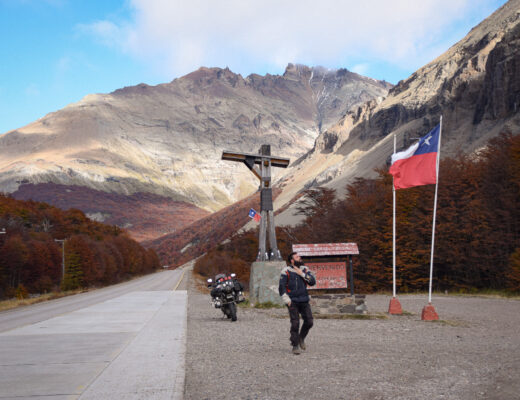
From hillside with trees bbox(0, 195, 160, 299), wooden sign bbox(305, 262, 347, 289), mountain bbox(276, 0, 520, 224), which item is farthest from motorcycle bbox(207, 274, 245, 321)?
mountain bbox(276, 0, 520, 224)

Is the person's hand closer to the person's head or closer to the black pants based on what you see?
the person's head

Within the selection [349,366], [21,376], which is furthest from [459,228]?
[21,376]

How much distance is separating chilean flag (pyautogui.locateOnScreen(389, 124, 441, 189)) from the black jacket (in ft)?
20.7

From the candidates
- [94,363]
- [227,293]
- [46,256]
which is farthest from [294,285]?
[46,256]

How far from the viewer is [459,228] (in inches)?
1271

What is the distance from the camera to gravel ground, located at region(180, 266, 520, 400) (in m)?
6.30

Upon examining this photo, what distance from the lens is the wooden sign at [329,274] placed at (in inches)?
685

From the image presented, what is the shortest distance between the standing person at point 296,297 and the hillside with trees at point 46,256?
47.2 metres

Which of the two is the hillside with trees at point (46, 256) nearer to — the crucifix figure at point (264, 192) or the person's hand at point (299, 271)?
the crucifix figure at point (264, 192)

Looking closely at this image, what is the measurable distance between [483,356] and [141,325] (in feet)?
32.2

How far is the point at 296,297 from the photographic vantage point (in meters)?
9.29

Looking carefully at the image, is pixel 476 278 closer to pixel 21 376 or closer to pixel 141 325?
pixel 141 325

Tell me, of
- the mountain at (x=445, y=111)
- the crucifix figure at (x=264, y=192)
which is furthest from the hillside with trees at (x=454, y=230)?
the mountain at (x=445, y=111)

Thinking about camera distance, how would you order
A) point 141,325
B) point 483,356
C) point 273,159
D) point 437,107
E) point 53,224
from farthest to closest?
point 53,224, point 437,107, point 273,159, point 141,325, point 483,356
